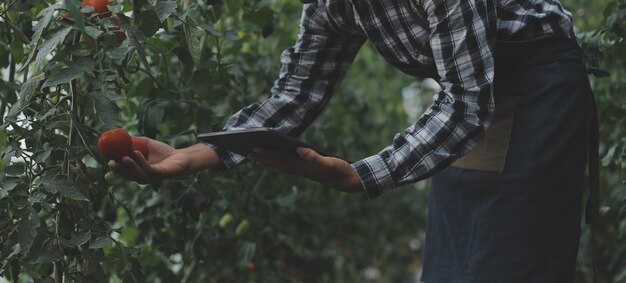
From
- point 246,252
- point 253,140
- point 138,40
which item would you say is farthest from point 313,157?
point 246,252

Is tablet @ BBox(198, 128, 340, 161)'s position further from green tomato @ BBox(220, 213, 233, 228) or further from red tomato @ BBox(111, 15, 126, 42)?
green tomato @ BBox(220, 213, 233, 228)

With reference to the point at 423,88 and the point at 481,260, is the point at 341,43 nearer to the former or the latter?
the point at 481,260

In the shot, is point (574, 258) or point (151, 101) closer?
Result: point (574, 258)

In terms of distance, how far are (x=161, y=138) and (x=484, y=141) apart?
93cm

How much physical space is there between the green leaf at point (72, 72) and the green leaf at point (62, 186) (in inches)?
6.0

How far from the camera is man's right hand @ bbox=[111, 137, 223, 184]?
1754mm

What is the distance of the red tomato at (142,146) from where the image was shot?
1.80 metres

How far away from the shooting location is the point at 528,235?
184 cm

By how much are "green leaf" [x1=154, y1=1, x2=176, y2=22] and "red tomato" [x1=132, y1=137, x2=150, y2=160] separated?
0.22 metres

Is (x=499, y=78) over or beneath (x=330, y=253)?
over

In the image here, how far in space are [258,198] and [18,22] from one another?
A: 3.40ft

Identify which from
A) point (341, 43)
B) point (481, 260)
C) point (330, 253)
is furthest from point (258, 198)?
point (330, 253)

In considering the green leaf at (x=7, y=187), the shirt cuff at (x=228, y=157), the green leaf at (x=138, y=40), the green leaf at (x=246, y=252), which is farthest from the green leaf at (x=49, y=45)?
the green leaf at (x=246, y=252)

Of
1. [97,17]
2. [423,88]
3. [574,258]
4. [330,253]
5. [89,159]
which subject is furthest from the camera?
[423,88]
